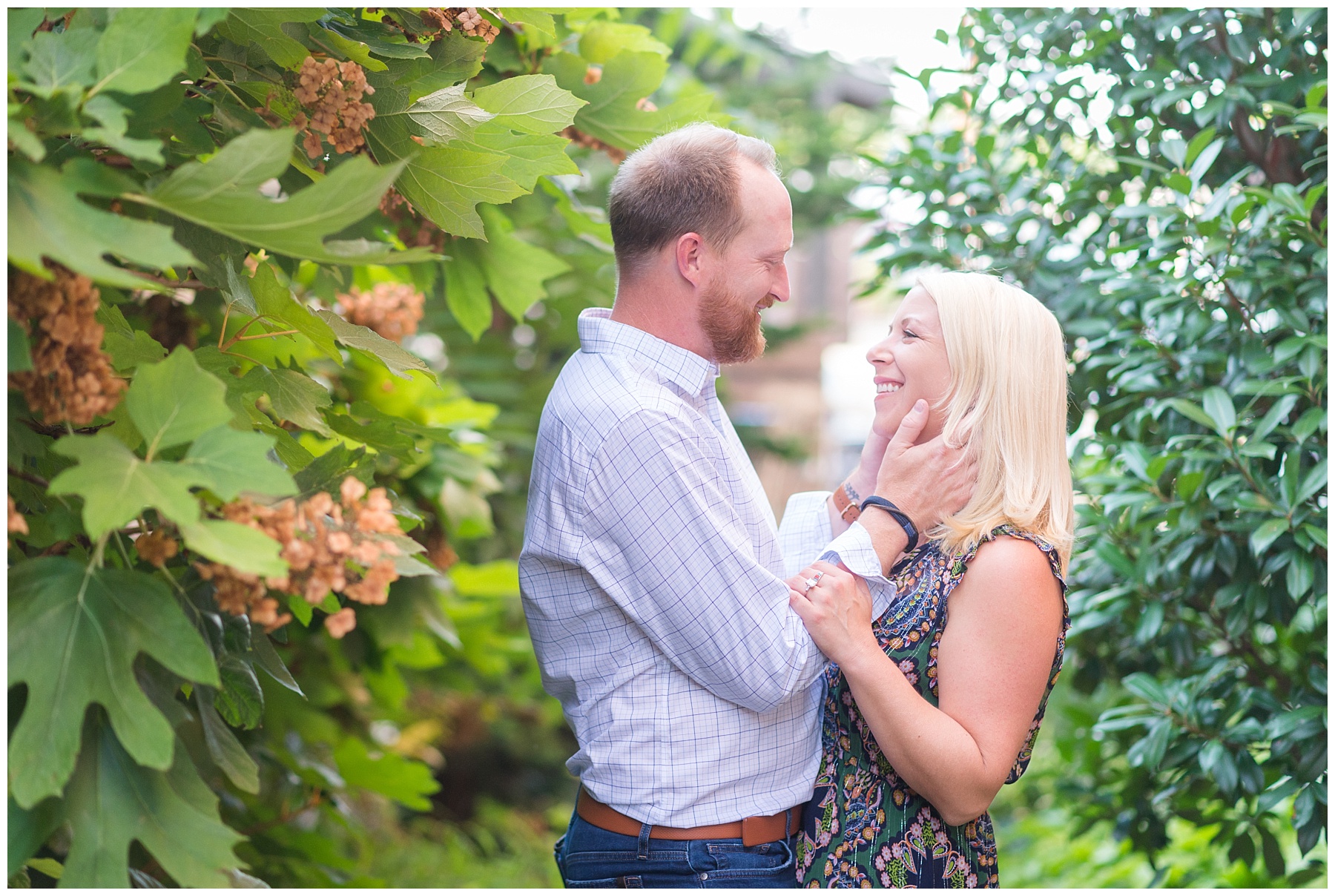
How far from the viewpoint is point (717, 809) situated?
1.76 m

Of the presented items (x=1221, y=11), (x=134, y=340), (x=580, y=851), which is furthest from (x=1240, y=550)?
(x=134, y=340)

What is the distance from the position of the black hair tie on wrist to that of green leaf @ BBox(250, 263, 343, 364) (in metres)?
0.92

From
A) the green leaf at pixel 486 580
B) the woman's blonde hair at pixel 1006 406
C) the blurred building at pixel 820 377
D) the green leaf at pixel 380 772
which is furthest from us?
the blurred building at pixel 820 377

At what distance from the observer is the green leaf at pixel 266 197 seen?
1114 mm

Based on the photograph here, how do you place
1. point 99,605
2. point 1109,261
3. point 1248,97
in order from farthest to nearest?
1. point 1109,261
2. point 1248,97
3. point 99,605

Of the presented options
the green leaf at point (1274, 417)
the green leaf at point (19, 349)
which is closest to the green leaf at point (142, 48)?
the green leaf at point (19, 349)

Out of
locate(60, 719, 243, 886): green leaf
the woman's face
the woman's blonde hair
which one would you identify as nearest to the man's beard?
the woman's face

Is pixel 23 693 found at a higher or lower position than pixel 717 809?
higher

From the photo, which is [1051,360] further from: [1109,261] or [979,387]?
[1109,261]

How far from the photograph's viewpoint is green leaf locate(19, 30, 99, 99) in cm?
110

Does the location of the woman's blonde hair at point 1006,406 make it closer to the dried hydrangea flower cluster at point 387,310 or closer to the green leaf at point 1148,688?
the green leaf at point 1148,688

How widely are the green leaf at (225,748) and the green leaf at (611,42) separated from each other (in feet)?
4.90

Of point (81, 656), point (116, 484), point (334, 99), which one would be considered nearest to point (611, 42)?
point (334, 99)

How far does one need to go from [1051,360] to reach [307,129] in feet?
4.34
